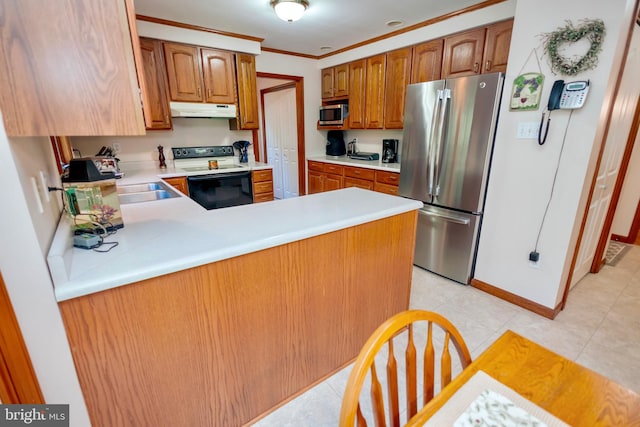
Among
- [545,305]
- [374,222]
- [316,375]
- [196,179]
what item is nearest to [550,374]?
[374,222]

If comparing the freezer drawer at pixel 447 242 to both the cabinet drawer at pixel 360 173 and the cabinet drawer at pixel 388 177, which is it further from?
the cabinet drawer at pixel 360 173

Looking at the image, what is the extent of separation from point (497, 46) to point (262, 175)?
2693 mm

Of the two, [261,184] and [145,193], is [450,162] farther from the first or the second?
[145,193]

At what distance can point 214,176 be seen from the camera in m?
3.17

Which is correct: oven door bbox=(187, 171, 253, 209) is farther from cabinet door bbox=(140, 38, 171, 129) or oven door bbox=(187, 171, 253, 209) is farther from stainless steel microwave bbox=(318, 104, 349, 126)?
stainless steel microwave bbox=(318, 104, 349, 126)

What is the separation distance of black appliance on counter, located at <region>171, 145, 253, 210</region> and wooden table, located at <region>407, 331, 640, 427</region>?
296 centimetres

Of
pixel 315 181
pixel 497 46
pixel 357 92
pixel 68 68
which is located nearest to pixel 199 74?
pixel 357 92

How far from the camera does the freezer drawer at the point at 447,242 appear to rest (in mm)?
2465

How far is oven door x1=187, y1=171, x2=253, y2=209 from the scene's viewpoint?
10.1 feet

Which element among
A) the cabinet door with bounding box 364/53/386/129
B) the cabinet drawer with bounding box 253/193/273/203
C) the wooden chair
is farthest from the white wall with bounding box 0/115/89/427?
the cabinet door with bounding box 364/53/386/129

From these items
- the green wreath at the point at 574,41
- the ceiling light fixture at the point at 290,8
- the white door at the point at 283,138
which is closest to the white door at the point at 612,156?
the green wreath at the point at 574,41

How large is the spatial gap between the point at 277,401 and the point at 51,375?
3.04 feet

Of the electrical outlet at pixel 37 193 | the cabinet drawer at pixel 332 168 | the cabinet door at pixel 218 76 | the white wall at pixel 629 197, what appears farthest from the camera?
the cabinet drawer at pixel 332 168

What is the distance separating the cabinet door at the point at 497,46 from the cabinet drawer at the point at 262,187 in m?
2.56
